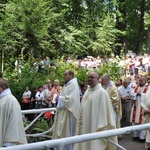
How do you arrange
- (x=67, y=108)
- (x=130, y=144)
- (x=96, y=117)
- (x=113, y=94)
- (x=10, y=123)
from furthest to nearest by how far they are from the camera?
1. (x=113, y=94)
2. (x=130, y=144)
3. (x=67, y=108)
4. (x=96, y=117)
5. (x=10, y=123)

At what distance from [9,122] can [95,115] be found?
1.66 meters

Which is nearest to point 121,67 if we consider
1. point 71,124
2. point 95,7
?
point 71,124

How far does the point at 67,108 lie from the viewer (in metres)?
6.65

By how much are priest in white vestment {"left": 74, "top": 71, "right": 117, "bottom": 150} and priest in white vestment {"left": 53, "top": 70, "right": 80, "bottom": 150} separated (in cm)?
97

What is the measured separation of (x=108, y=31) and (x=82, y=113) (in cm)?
2337

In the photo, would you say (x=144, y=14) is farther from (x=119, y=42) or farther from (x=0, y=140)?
(x=0, y=140)

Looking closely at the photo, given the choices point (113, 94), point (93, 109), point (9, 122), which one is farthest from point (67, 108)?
point (9, 122)

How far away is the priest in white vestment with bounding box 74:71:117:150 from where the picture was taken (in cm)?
532

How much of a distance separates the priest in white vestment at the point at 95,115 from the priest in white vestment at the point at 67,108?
0.97 meters

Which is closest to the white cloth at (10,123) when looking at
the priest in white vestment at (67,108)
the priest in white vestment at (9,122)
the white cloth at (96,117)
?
the priest in white vestment at (9,122)

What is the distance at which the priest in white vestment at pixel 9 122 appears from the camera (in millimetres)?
4246

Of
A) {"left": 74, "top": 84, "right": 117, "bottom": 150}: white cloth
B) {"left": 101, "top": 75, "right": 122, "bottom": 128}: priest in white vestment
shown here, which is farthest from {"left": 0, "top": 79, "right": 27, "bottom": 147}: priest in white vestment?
{"left": 101, "top": 75, "right": 122, "bottom": 128}: priest in white vestment

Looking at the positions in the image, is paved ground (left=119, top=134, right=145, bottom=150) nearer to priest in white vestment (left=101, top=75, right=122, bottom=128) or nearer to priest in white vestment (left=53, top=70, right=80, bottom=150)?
priest in white vestment (left=101, top=75, right=122, bottom=128)

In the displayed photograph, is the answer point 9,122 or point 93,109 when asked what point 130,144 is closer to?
point 93,109
